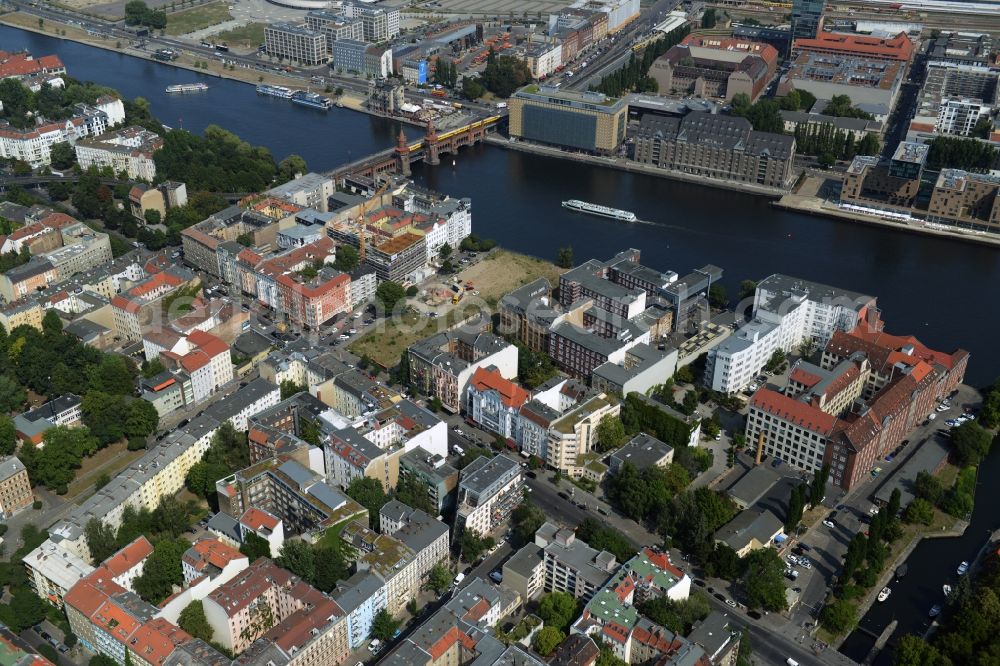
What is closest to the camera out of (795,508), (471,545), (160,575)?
(160,575)

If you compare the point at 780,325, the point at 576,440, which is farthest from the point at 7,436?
the point at 780,325

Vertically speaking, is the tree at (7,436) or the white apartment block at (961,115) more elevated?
the white apartment block at (961,115)

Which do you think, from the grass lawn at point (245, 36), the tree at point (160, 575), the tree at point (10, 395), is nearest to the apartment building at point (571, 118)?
the grass lawn at point (245, 36)

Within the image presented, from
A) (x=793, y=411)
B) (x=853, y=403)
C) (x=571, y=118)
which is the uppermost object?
(x=571, y=118)

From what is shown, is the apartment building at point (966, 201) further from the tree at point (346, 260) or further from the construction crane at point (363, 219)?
the tree at point (346, 260)

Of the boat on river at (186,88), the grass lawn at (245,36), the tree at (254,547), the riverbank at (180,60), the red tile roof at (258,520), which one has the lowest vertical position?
the tree at (254,547)

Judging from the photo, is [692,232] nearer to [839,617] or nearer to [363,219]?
[363,219]

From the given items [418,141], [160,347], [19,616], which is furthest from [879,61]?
[19,616]

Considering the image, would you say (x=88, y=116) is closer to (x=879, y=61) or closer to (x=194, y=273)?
(x=194, y=273)

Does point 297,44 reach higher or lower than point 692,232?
higher
